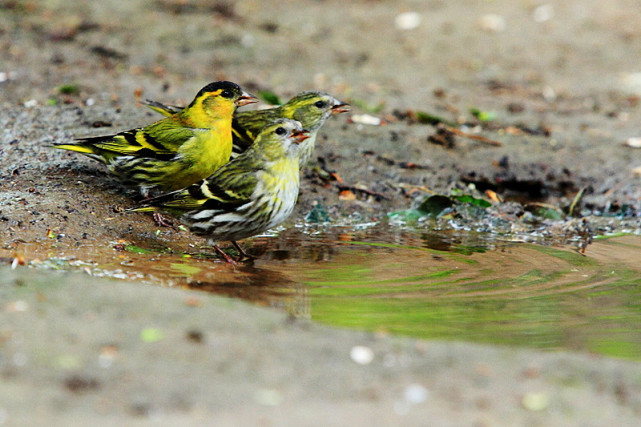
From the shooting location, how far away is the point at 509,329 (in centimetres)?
495

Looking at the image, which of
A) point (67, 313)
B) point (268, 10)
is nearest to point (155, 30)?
point (268, 10)

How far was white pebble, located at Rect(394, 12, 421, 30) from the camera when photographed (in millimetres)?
14370

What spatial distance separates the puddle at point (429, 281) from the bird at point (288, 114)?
1221 mm

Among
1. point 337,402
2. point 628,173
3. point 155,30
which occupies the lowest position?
point 337,402

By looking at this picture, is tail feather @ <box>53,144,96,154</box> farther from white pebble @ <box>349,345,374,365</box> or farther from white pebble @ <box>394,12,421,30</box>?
white pebble @ <box>394,12,421,30</box>

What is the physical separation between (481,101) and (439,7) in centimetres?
386

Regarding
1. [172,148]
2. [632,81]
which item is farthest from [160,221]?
[632,81]

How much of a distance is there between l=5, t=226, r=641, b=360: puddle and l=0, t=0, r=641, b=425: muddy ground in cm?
52

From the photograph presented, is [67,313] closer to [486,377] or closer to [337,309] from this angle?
[337,309]

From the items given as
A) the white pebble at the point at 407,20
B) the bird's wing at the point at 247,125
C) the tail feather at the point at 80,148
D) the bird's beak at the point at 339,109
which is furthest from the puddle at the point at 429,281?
the white pebble at the point at 407,20

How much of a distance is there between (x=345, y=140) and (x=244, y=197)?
312 centimetres

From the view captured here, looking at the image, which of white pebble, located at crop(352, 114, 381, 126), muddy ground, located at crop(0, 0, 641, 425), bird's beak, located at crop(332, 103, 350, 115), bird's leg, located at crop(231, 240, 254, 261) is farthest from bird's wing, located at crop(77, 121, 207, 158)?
white pebble, located at crop(352, 114, 381, 126)

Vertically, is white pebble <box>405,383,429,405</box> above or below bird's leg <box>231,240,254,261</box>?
above

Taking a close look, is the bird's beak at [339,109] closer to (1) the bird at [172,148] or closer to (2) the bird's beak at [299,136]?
(1) the bird at [172,148]
